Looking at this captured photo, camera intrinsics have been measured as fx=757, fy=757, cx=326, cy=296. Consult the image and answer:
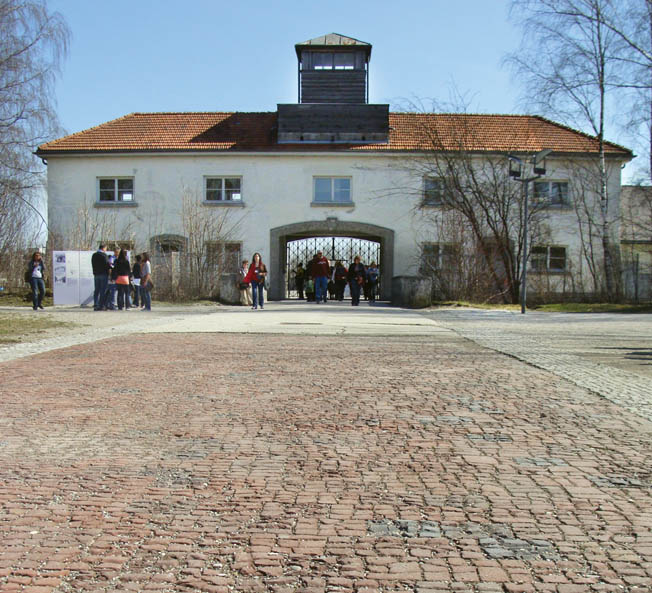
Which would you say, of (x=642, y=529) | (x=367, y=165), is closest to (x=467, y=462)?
(x=642, y=529)

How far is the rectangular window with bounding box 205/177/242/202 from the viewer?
33.7 meters

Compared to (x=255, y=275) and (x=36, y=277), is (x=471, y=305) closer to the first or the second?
(x=255, y=275)

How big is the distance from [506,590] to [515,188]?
26.1 meters

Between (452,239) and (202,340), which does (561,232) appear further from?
(202,340)

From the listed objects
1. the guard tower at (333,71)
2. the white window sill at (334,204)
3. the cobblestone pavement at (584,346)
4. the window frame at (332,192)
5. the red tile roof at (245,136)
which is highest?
the guard tower at (333,71)

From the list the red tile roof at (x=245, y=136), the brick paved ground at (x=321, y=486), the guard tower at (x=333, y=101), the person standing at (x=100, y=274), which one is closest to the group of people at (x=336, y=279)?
the red tile roof at (x=245, y=136)

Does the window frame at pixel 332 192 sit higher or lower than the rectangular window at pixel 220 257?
higher

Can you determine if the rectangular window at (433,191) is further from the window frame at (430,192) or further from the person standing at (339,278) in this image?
the person standing at (339,278)

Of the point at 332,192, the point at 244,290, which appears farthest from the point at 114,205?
the point at 244,290

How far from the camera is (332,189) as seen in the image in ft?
111

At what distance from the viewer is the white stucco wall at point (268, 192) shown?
109 ft

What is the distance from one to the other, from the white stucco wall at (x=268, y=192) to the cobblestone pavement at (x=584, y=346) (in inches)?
612

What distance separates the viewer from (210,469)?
160 inches

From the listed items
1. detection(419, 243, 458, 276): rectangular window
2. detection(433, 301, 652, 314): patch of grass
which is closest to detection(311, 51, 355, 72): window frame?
detection(419, 243, 458, 276): rectangular window
